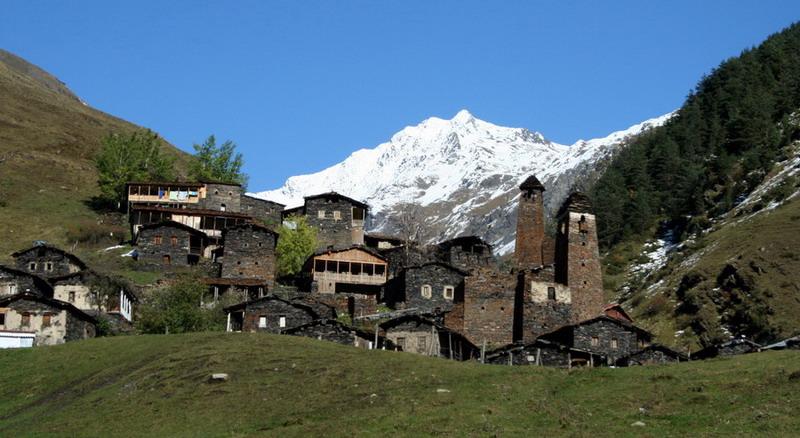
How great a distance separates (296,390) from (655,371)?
1598 centimetres

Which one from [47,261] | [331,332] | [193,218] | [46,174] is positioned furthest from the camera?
[46,174]

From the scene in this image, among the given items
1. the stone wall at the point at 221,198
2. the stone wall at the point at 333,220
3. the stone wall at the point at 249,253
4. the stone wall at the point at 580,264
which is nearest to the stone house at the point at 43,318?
the stone wall at the point at 249,253

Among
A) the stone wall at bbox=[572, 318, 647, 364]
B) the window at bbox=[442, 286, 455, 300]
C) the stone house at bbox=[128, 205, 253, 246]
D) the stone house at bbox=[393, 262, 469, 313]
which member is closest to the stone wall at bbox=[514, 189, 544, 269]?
the stone house at bbox=[393, 262, 469, 313]

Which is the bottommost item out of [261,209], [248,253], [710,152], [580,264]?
[580,264]

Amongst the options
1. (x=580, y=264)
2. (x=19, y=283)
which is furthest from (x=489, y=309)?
(x=19, y=283)

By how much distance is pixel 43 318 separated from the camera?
7431 cm

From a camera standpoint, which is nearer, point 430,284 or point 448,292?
point 430,284

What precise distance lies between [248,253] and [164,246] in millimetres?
9534

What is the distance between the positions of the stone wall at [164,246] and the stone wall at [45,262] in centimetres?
712

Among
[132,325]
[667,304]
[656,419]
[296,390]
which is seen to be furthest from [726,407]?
[667,304]

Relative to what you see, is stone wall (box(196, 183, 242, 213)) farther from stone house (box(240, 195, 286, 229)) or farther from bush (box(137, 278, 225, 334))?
bush (box(137, 278, 225, 334))

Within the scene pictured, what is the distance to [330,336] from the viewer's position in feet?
218

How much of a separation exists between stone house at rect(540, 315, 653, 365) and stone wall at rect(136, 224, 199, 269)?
1603 inches

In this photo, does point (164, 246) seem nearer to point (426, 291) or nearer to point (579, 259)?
point (426, 291)
